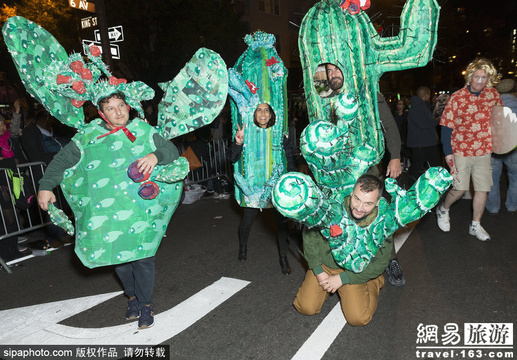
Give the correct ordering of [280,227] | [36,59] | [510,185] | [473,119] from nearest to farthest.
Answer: [36,59] < [280,227] < [473,119] < [510,185]

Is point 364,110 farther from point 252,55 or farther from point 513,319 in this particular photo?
point 513,319

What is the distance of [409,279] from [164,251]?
2.72m

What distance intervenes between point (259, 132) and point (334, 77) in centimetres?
99

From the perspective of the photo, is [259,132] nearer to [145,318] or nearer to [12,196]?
[145,318]

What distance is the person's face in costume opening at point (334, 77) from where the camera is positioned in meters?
2.76

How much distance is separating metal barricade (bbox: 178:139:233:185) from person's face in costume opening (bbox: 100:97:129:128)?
4363 mm

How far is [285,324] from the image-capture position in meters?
2.80

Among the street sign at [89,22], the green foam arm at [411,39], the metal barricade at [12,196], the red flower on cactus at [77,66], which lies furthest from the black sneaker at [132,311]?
the street sign at [89,22]

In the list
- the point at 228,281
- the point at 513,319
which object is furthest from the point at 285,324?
the point at 513,319

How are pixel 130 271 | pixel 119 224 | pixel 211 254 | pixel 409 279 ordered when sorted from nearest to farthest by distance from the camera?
pixel 119 224 < pixel 130 271 < pixel 409 279 < pixel 211 254

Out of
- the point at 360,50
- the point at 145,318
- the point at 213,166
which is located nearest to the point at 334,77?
the point at 360,50

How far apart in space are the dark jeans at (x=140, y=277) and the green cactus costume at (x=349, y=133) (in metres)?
1.35

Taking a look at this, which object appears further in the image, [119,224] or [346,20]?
[346,20]

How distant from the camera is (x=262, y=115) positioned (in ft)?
11.5
